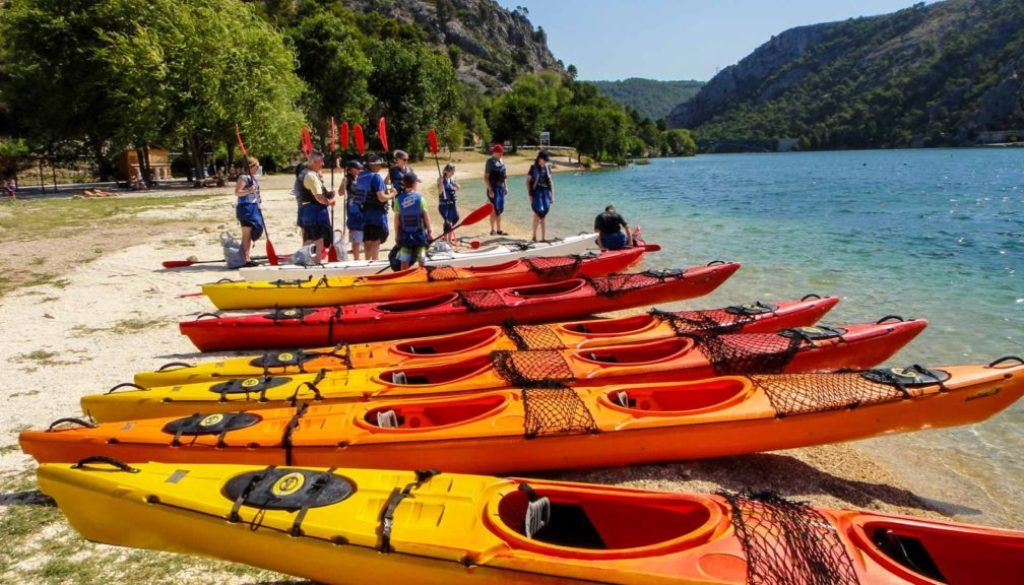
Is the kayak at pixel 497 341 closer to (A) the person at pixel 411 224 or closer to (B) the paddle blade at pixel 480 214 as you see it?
(A) the person at pixel 411 224

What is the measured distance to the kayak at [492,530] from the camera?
265cm

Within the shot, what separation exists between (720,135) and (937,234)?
495ft

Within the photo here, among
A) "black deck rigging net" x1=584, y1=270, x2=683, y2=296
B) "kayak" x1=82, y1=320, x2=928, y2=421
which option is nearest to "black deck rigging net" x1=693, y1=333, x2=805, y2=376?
"kayak" x1=82, y1=320, x2=928, y2=421

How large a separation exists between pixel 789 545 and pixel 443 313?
480cm

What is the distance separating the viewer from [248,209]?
9938mm

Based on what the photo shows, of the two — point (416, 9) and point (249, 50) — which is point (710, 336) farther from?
point (416, 9)

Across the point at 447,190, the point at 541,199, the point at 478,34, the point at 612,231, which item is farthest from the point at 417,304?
the point at 478,34

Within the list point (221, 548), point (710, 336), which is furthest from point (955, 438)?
point (221, 548)

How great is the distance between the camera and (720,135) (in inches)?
6122

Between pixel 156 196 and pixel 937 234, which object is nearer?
pixel 937 234

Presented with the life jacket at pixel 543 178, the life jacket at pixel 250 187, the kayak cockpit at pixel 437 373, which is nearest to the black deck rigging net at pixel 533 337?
the kayak cockpit at pixel 437 373

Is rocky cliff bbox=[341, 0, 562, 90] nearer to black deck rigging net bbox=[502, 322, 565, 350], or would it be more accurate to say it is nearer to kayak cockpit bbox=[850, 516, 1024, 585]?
black deck rigging net bbox=[502, 322, 565, 350]

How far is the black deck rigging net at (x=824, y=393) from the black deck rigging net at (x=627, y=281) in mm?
3248

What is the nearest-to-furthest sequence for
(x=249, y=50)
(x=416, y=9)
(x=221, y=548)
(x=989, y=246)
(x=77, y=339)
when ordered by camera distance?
(x=221, y=548)
(x=77, y=339)
(x=989, y=246)
(x=249, y=50)
(x=416, y=9)
